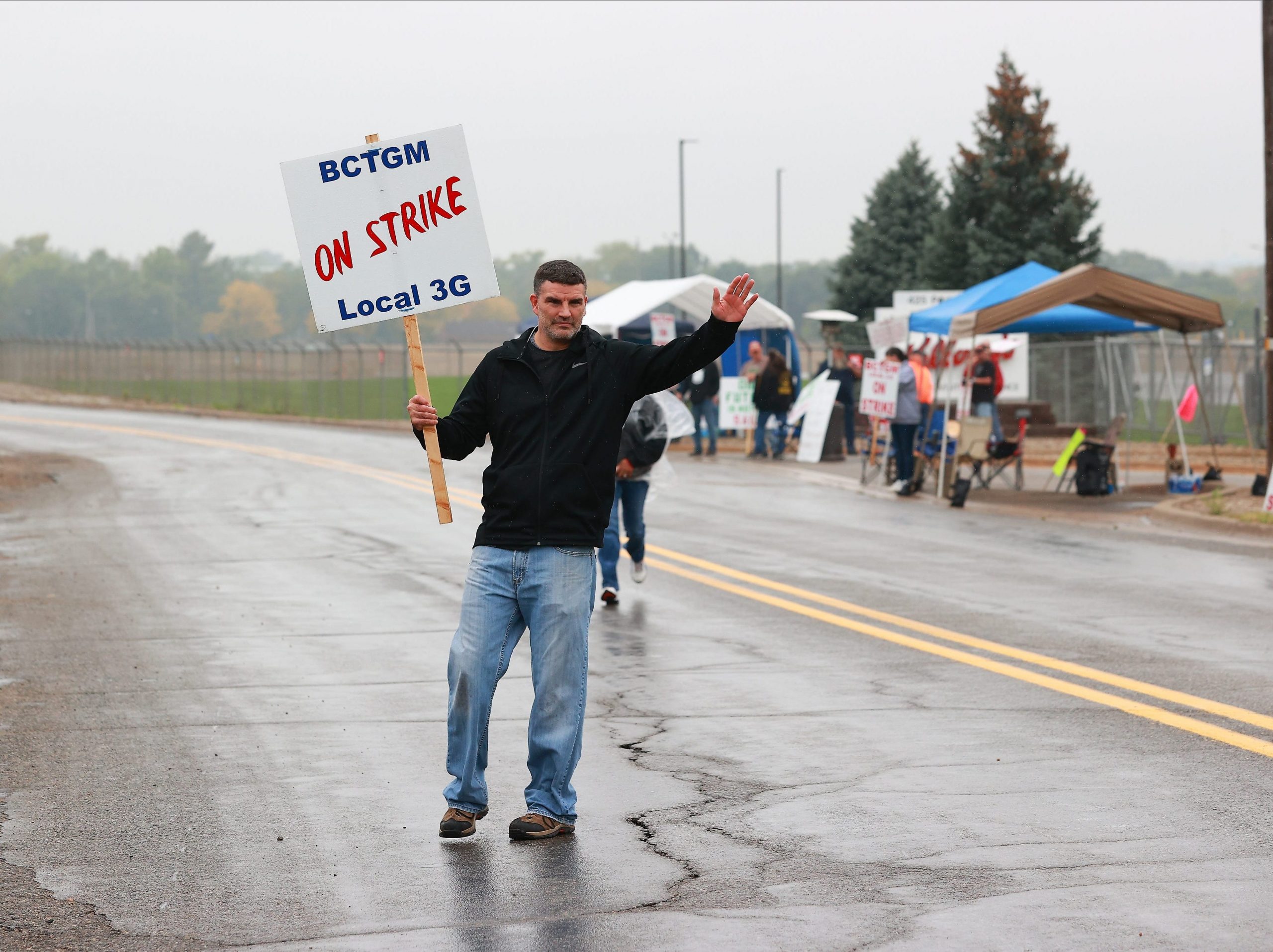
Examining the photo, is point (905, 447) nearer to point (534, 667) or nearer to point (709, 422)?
point (709, 422)

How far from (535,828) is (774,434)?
25506mm

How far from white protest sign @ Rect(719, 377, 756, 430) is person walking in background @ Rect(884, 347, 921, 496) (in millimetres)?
9186

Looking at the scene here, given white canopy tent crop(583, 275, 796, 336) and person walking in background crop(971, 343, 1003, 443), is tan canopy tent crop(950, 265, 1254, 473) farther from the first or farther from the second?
white canopy tent crop(583, 275, 796, 336)

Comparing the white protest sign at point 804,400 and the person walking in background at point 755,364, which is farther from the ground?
the person walking in background at point 755,364

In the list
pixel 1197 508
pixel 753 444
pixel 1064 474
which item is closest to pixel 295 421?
pixel 753 444

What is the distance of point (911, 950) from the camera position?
4668 millimetres

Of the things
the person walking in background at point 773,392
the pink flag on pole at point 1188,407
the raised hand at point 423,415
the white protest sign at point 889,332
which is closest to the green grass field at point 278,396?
the person walking in background at point 773,392

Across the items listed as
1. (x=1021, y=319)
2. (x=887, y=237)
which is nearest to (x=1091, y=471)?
(x=1021, y=319)

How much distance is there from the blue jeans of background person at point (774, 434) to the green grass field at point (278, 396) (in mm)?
19331

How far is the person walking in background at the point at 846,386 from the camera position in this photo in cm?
3042

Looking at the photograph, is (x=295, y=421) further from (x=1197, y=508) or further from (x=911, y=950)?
(x=911, y=950)

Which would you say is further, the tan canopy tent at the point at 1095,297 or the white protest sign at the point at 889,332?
the white protest sign at the point at 889,332

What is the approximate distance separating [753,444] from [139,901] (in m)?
26.9

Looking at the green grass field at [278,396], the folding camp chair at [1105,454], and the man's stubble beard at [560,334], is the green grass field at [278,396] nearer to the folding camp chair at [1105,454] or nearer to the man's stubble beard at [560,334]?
the folding camp chair at [1105,454]
